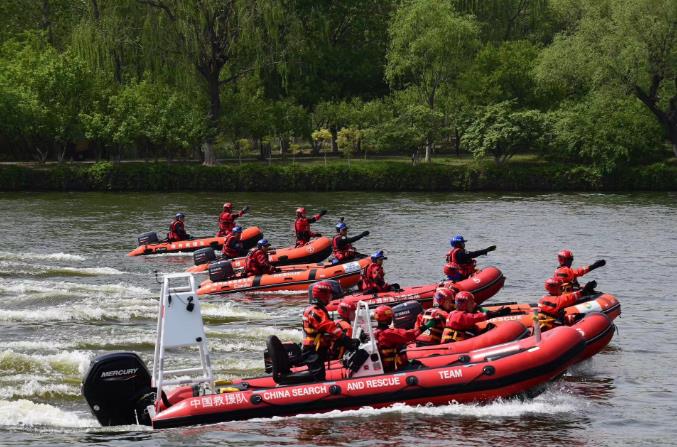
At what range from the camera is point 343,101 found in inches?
2913

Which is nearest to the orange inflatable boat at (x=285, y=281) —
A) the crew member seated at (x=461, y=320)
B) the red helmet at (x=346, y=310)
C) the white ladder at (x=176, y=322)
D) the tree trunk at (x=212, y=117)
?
the crew member seated at (x=461, y=320)

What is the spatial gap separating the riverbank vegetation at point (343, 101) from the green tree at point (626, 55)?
0.33ft

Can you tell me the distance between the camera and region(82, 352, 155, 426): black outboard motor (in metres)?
17.2

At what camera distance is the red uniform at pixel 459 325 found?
66.1 feet

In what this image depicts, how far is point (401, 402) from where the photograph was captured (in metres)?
18.6

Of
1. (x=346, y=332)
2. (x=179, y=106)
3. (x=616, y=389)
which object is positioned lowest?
(x=616, y=389)

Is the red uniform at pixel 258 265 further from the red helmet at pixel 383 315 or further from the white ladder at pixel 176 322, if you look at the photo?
the white ladder at pixel 176 322

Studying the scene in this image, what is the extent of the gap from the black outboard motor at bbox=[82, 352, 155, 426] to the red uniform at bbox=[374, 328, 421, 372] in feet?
13.3

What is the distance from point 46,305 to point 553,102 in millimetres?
49170

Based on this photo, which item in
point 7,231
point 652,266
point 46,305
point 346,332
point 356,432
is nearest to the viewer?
point 356,432

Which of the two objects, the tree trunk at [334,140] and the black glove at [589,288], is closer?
the black glove at [589,288]

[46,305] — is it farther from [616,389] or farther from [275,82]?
[275,82]

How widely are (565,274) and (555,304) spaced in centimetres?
231

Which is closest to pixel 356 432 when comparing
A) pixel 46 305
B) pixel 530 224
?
Result: pixel 46 305
